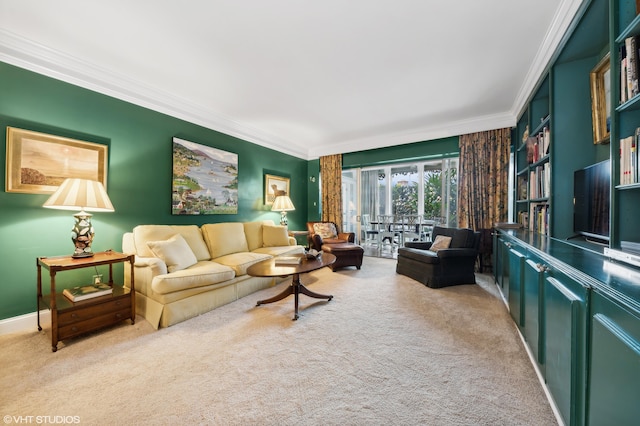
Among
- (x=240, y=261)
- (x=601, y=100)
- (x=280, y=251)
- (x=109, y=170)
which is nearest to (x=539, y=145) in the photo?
(x=601, y=100)

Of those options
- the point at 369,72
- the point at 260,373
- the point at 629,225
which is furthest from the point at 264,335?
the point at 369,72

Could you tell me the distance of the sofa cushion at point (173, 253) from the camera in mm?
2525

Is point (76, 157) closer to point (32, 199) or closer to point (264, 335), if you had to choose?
point (32, 199)

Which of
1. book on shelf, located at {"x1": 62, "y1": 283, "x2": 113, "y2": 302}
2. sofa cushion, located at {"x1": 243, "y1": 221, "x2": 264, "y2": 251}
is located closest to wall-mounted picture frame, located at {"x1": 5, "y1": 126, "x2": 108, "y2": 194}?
book on shelf, located at {"x1": 62, "y1": 283, "x2": 113, "y2": 302}

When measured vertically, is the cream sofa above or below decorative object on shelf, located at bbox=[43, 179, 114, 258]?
below

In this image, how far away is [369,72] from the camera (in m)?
2.74

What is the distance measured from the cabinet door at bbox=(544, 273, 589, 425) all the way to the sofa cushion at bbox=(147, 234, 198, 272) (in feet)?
9.97

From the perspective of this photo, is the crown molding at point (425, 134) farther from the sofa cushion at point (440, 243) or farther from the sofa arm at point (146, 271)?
the sofa arm at point (146, 271)

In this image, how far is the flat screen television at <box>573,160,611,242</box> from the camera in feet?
5.17

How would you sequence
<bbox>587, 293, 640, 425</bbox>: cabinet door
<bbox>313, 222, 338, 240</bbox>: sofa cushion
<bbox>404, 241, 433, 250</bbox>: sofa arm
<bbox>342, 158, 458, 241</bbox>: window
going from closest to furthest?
1. <bbox>587, 293, 640, 425</bbox>: cabinet door
2. <bbox>404, 241, 433, 250</bbox>: sofa arm
3. <bbox>342, 158, 458, 241</bbox>: window
4. <bbox>313, 222, 338, 240</bbox>: sofa cushion

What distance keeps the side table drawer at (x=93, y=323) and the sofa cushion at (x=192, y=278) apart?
35 centimetres

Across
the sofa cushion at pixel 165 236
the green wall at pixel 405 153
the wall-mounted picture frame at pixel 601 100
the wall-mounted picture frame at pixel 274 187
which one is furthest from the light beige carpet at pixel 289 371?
the green wall at pixel 405 153

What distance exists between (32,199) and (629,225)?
4.56m

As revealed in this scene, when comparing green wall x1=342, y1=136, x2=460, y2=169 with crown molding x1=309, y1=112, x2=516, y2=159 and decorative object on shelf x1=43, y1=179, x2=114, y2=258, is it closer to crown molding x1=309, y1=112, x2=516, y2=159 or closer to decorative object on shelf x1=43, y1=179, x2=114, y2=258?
crown molding x1=309, y1=112, x2=516, y2=159
